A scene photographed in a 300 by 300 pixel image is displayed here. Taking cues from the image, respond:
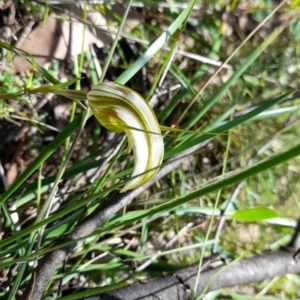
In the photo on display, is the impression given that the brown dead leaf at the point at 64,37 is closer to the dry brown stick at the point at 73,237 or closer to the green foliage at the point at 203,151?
the green foliage at the point at 203,151

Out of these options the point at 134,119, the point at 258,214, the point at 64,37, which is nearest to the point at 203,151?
the point at 258,214

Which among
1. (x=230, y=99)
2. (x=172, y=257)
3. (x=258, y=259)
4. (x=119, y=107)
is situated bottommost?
(x=172, y=257)

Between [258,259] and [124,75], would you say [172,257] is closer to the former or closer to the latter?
[258,259]

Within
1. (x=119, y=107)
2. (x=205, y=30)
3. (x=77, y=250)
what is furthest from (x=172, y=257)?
(x=119, y=107)

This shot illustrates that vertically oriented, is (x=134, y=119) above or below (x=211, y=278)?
above

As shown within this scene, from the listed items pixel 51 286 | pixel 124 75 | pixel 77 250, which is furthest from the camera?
pixel 77 250

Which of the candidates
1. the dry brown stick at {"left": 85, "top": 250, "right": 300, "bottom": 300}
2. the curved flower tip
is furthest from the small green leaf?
the curved flower tip

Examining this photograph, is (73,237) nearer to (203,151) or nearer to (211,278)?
(211,278)

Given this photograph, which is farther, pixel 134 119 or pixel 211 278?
pixel 211 278

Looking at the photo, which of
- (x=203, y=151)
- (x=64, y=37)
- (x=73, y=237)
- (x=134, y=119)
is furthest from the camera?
(x=203, y=151)
